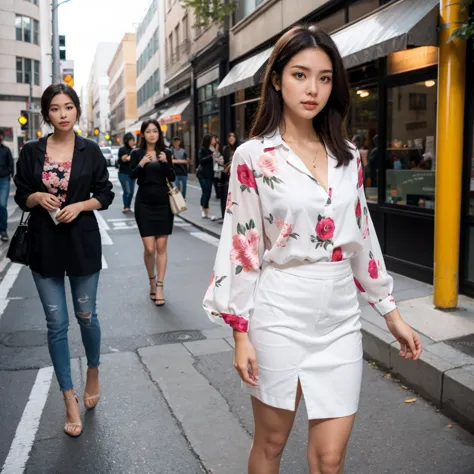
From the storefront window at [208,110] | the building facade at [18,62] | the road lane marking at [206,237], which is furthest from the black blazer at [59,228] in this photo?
the building facade at [18,62]

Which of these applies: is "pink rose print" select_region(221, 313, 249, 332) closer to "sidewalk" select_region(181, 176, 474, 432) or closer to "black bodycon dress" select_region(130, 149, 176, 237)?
"sidewalk" select_region(181, 176, 474, 432)

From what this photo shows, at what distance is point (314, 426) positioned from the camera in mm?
2100

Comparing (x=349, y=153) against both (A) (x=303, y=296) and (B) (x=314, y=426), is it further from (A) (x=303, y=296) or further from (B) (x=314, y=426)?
(B) (x=314, y=426)

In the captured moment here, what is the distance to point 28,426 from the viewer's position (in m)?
3.67

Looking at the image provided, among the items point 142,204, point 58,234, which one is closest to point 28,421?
point 58,234

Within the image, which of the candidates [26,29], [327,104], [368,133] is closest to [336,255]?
[327,104]

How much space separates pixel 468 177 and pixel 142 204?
3445 mm

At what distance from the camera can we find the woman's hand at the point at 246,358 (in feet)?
6.65

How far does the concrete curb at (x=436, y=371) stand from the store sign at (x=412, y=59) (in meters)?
3.50

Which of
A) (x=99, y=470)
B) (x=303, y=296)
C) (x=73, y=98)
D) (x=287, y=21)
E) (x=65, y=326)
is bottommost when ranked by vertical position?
(x=99, y=470)

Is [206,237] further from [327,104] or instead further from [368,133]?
[327,104]

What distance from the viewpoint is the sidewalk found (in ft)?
12.4

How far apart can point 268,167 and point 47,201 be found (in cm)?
175

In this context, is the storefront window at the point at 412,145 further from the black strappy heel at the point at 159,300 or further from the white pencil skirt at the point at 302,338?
the white pencil skirt at the point at 302,338
